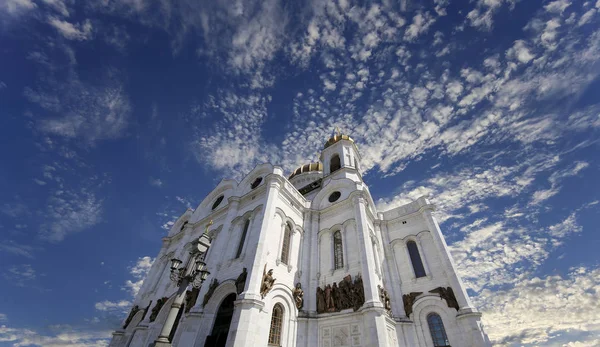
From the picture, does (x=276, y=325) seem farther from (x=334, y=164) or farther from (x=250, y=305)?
(x=334, y=164)

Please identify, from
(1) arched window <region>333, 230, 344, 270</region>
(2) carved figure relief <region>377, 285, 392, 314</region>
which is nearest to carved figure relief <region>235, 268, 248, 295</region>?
(1) arched window <region>333, 230, 344, 270</region>

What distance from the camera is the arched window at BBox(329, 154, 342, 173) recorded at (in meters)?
27.4

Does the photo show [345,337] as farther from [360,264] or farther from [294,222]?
[294,222]

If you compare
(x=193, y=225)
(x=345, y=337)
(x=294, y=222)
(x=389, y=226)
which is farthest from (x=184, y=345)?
(x=389, y=226)

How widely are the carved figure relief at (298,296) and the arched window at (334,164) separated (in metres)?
13.8

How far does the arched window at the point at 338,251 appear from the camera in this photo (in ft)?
58.2

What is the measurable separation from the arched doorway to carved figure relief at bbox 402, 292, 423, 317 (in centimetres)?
1048

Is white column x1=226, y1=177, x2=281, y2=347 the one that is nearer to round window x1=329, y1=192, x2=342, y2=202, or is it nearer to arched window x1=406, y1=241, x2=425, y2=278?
round window x1=329, y1=192, x2=342, y2=202

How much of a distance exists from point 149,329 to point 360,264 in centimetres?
1500

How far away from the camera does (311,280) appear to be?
17.1 meters

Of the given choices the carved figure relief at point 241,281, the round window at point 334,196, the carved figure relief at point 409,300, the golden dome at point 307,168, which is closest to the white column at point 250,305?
the carved figure relief at point 241,281

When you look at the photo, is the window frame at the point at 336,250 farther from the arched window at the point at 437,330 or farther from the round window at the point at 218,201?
the round window at the point at 218,201

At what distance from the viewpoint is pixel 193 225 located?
78.7 feet

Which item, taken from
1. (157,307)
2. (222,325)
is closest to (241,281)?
(222,325)
